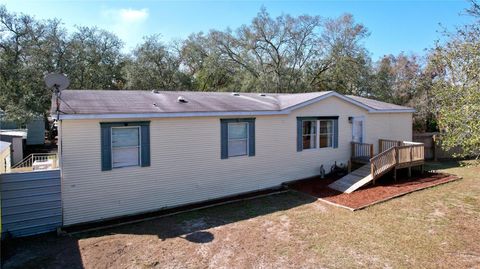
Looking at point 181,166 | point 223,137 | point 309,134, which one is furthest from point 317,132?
point 181,166

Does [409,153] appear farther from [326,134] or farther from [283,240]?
[283,240]

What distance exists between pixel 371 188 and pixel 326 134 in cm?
A: 341

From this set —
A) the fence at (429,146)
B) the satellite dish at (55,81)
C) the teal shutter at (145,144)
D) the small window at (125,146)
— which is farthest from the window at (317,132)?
the satellite dish at (55,81)

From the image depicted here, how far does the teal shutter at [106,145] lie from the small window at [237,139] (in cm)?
425

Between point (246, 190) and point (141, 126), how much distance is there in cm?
480

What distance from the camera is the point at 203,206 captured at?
10242 mm

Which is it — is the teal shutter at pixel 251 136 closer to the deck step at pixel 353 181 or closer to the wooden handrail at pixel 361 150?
the deck step at pixel 353 181

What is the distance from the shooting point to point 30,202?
313 inches

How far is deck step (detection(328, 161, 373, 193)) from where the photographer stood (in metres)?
11.6

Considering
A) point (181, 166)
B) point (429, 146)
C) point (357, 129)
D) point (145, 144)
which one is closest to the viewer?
point (145, 144)

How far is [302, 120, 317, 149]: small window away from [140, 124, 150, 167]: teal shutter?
271 inches

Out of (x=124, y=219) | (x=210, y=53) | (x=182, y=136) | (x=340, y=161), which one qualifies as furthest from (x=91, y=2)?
(x=210, y=53)

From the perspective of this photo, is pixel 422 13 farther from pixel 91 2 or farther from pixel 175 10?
pixel 91 2

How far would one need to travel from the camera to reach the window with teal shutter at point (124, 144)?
352 inches
